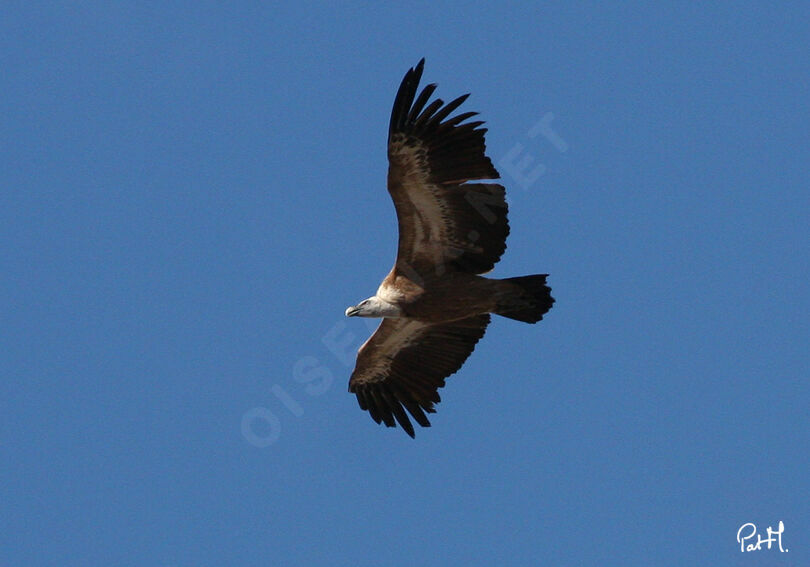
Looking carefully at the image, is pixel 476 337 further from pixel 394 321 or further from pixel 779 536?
pixel 779 536

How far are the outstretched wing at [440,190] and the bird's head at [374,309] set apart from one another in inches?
21.8

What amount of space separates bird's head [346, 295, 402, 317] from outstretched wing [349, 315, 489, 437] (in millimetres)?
863

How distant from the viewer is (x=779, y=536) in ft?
60.8

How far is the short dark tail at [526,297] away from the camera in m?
17.0

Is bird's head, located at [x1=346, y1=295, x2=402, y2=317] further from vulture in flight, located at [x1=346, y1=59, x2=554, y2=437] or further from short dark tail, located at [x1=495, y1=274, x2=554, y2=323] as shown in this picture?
short dark tail, located at [x1=495, y1=274, x2=554, y2=323]

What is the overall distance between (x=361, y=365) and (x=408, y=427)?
1.15m

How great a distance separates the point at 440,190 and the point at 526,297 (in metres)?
1.84

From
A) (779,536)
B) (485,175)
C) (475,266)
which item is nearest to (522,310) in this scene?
(475,266)

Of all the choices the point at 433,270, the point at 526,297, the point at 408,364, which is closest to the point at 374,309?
the point at 433,270

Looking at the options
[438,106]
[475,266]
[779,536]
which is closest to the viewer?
[438,106]

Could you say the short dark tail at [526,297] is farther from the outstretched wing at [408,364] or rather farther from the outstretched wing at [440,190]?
the outstretched wing at [408,364]

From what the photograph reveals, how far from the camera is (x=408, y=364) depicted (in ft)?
62.3

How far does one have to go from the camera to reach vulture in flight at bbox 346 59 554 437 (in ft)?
53.7

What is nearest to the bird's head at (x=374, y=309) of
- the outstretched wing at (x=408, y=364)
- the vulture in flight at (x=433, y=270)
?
the vulture in flight at (x=433, y=270)
